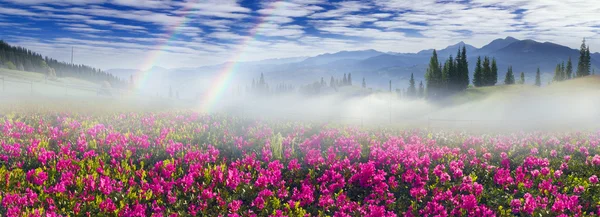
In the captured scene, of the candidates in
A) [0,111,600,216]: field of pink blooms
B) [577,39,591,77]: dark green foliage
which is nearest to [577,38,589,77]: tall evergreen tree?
[577,39,591,77]: dark green foliage

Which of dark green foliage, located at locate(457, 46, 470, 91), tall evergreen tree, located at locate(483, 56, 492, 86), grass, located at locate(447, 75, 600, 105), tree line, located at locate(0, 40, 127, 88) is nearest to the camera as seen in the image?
grass, located at locate(447, 75, 600, 105)

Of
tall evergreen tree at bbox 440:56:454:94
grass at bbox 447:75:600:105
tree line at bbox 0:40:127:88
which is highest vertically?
tree line at bbox 0:40:127:88

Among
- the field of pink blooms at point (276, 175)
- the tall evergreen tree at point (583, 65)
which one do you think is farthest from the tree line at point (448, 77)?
the field of pink blooms at point (276, 175)

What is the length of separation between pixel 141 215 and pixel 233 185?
2304 mm

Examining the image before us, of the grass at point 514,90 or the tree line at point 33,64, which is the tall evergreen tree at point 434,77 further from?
the tree line at point 33,64

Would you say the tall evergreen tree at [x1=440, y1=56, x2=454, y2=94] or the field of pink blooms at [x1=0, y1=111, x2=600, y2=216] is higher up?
the tall evergreen tree at [x1=440, y1=56, x2=454, y2=94]

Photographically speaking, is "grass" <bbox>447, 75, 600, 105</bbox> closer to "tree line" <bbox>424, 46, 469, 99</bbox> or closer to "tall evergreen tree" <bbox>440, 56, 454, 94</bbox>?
"tree line" <bbox>424, 46, 469, 99</bbox>

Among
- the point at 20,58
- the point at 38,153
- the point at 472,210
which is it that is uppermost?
the point at 20,58

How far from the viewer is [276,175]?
10406mm

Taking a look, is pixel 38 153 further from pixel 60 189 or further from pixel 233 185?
pixel 233 185

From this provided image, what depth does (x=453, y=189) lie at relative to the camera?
9.87 m

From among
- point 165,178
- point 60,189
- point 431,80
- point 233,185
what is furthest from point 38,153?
point 431,80

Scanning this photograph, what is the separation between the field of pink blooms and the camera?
345 inches

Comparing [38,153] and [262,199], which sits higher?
[38,153]
